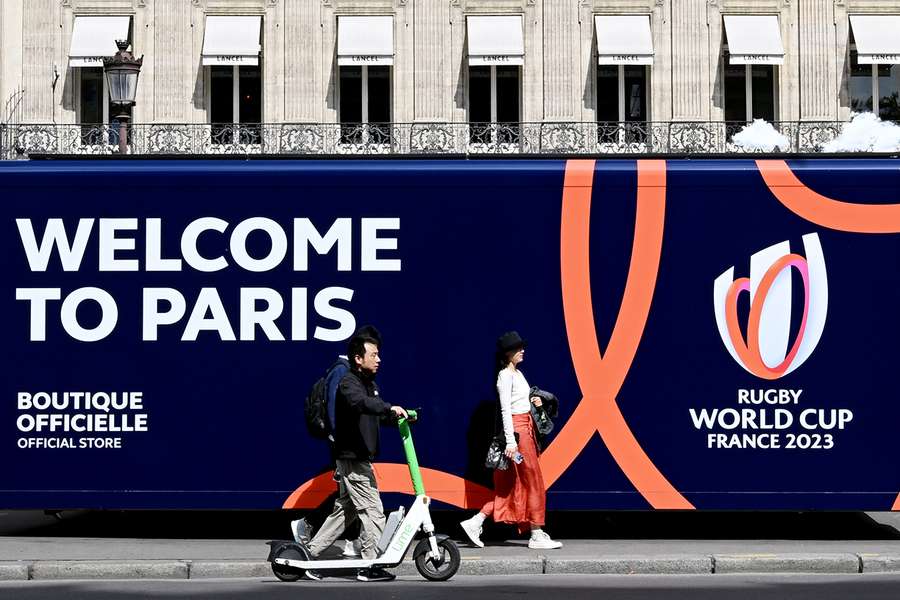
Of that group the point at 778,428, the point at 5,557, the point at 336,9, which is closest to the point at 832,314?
the point at 778,428

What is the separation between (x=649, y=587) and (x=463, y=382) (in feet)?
8.06

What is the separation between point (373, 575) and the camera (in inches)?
410

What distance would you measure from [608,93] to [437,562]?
2084 cm

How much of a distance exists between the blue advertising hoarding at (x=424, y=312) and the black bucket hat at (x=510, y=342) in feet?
1.48

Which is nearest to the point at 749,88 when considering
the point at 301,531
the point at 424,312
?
the point at 424,312

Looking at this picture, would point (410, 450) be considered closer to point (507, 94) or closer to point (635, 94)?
point (507, 94)

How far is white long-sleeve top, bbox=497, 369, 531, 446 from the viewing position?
11320mm

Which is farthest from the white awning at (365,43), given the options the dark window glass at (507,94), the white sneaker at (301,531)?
the white sneaker at (301,531)

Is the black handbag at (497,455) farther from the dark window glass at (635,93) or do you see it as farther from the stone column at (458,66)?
the dark window glass at (635,93)

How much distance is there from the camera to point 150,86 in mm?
29750

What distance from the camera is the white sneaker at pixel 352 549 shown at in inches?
434

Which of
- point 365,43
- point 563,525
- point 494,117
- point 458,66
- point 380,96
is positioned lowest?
point 563,525

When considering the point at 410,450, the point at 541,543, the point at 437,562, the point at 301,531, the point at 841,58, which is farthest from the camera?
the point at 841,58

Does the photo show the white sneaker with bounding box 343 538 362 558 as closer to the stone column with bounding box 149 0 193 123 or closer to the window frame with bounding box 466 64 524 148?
the window frame with bounding box 466 64 524 148
